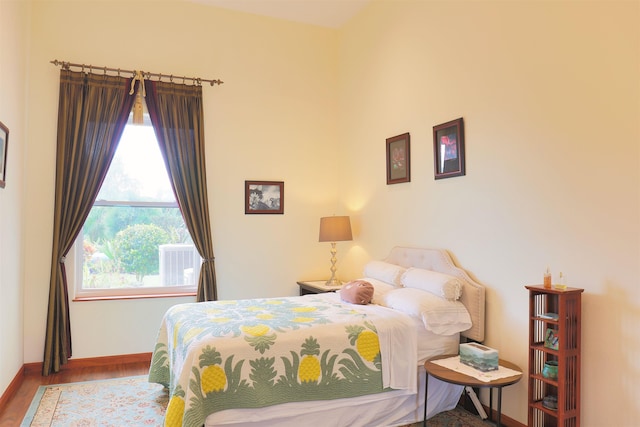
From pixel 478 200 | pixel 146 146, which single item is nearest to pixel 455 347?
pixel 478 200

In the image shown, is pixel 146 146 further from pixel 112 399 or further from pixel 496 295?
pixel 496 295

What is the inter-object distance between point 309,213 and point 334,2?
2.16 m

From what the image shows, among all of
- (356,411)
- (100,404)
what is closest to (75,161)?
(100,404)

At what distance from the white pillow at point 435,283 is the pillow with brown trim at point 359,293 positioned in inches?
11.5

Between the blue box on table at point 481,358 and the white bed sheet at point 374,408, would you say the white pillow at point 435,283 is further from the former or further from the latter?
the blue box on table at point 481,358

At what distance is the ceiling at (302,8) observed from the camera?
4.47m

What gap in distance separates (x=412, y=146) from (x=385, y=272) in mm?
1073

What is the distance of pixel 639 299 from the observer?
2.13 metres

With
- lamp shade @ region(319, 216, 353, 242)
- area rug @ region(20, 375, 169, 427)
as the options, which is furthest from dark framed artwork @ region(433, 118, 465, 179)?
area rug @ region(20, 375, 169, 427)

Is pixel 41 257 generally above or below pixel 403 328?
above

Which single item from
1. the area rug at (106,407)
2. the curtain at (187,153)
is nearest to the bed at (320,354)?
the area rug at (106,407)

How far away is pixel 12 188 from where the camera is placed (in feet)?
11.3

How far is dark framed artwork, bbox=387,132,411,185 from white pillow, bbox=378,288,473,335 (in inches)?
44.9

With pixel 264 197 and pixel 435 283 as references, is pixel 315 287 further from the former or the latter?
pixel 435 283
